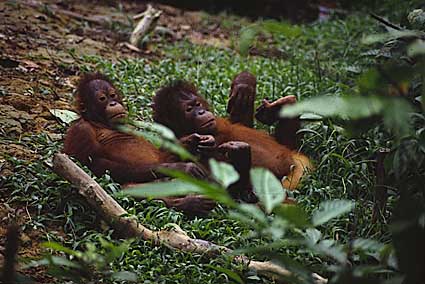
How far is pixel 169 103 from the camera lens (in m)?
4.46

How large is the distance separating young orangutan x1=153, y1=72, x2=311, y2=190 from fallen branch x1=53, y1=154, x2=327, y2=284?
1001 millimetres

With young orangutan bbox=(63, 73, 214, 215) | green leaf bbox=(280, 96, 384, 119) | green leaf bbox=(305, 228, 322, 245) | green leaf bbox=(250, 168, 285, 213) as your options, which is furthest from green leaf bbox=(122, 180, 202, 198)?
young orangutan bbox=(63, 73, 214, 215)

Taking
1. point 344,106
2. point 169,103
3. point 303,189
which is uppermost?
point 344,106

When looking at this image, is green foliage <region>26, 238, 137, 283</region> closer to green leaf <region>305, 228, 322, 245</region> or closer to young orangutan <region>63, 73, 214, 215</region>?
green leaf <region>305, 228, 322, 245</region>

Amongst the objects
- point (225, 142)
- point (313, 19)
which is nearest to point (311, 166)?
point (225, 142)

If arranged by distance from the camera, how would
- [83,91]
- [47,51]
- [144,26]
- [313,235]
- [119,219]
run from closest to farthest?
[313,235]
[119,219]
[83,91]
[47,51]
[144,26]

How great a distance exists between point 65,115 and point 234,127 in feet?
→ 3.66

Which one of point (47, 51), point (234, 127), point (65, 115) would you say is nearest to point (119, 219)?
point (234, 127)

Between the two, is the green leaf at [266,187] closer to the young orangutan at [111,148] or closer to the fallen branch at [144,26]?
the young orangutan at [111,148]

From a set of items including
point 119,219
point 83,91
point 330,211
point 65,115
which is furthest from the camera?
point 65,115

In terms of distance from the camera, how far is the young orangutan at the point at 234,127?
4367mm

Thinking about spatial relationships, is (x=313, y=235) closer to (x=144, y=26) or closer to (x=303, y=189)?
(x=303, y=189)

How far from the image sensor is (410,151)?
2.32 metres

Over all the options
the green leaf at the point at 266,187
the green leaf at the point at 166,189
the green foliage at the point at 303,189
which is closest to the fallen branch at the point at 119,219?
the green foliage at the point at 303,189
